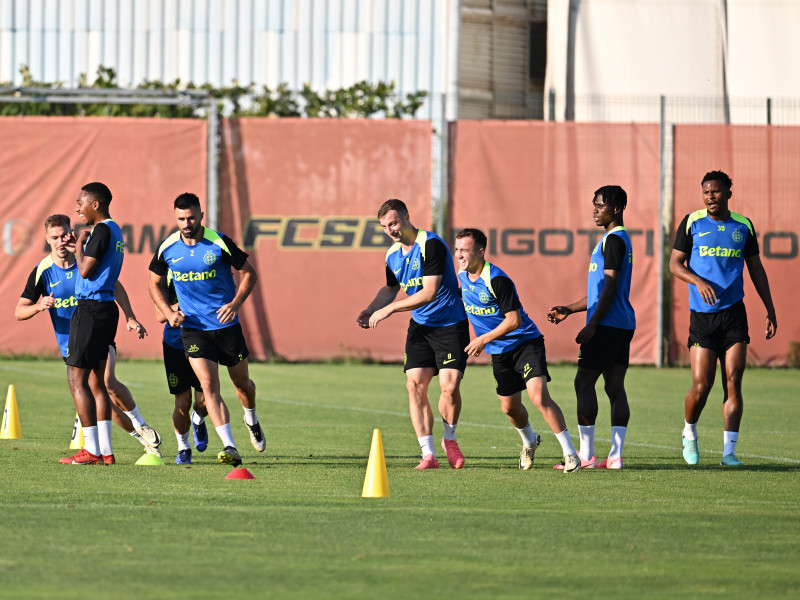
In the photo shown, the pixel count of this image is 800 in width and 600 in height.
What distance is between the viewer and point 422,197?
2270 centimetres

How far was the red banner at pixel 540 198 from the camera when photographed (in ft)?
74.2

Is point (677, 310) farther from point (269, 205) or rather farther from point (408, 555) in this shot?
point (408, 555)

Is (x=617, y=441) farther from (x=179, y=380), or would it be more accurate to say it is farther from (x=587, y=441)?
(x=179, y=380)

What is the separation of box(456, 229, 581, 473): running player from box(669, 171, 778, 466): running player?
1.35 m

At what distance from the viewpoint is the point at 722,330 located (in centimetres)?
1080

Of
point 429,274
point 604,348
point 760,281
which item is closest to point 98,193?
point 429,274

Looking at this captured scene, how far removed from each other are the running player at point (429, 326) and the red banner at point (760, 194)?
502 inches

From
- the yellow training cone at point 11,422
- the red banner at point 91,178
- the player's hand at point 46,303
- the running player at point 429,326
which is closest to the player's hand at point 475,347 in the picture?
the running player at point 429,326

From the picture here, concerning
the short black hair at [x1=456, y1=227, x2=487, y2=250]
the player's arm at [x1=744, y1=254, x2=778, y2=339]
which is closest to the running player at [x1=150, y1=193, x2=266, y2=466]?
the short black hair at [x1=456, y1=227, x2=487, y2=250]

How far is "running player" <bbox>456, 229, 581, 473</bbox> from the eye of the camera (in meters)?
10.1

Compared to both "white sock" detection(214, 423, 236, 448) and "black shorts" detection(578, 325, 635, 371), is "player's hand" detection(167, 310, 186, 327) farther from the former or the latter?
"black shorts" detection(578, 325, 635, 371)

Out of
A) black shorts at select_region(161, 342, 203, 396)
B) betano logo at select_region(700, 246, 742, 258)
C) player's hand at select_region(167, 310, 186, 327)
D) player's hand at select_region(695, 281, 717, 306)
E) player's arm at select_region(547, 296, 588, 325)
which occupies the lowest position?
black shorts at select_region(161, 342, 203, 396)

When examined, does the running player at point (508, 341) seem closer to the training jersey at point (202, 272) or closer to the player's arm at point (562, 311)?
the player's arm at point (562, 311)

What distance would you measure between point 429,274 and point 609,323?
1.43 metres
